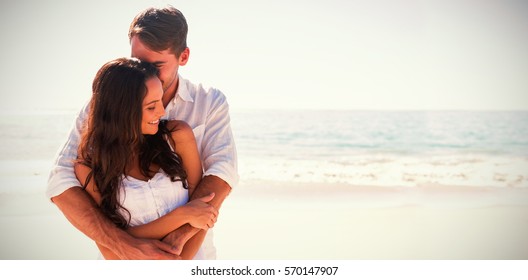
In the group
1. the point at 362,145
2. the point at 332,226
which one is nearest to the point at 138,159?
the point at 332,226

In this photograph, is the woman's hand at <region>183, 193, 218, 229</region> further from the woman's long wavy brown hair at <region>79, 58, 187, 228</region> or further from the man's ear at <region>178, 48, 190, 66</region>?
the man's ear at <region>178, 48, 190, 66</region>

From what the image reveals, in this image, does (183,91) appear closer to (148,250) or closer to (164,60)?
(164,60)

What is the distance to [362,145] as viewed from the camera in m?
11.6

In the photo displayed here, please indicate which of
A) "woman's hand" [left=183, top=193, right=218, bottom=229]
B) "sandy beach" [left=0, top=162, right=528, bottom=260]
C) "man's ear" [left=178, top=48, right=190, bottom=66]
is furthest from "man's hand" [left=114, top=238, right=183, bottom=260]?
"sandy beach" [left=0, top=162, right=528, bottom=260]

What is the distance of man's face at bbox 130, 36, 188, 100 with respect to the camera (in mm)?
1996

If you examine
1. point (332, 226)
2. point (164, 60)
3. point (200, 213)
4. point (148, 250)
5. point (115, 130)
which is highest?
point (164, 60)

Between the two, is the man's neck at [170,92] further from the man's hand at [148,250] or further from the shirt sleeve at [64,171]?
the man's hand at [148,250]

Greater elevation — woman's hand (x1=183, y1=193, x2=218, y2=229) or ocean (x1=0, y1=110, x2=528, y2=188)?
woman's hand (x1=183, y1=193, x2=218, y2=229)

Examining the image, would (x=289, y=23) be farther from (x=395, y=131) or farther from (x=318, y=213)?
(x=318, y=213)

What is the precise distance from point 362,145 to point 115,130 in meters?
10.0

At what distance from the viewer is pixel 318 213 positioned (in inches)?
216

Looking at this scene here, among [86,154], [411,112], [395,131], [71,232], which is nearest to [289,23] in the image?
[395,131]

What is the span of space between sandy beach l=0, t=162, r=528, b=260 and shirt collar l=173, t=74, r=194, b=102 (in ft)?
7.94

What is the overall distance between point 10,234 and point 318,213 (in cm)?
265
